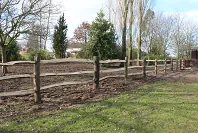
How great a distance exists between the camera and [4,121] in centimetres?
438

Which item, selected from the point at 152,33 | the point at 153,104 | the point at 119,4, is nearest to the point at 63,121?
the point at 153,104

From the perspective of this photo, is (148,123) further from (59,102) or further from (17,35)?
(17,35)

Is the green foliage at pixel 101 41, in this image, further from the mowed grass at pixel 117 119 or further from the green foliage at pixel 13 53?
the mowed grass at pixel 117 119

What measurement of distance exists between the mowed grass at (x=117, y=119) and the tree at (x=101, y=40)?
1320cm

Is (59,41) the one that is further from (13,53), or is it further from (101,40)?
(101,40)

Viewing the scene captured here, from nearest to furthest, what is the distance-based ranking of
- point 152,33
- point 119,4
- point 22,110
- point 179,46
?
1. point 22,110
2. point 119,4
3. point 152,33
4. point 179,46

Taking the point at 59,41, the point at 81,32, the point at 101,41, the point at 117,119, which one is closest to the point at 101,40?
the point at 101,41

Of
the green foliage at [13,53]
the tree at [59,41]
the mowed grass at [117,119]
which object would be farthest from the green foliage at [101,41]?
the mowed grass at [117,119]

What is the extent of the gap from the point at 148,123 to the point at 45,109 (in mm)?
2373

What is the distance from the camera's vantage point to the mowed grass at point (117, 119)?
13.5 ft

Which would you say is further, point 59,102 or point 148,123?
point 59,102

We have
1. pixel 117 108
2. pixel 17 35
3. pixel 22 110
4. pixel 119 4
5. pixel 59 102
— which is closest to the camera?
pixel 22 110

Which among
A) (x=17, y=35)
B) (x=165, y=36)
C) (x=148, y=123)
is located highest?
(x=165, y=36)

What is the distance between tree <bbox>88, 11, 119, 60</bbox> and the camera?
1952 cm
